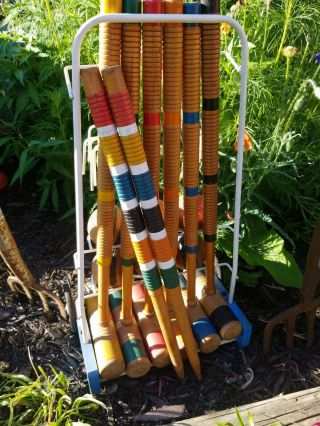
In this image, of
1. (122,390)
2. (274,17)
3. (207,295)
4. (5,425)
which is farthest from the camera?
(274,17)

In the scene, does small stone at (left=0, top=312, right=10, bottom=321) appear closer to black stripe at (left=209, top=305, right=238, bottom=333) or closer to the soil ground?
the soil ground

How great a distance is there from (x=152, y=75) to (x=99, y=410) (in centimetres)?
110

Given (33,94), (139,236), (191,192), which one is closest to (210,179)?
(191,192)

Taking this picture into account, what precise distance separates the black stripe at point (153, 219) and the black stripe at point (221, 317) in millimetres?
495

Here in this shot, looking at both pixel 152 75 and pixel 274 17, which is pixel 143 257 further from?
pixel 274 17

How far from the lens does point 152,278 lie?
56.2 inches

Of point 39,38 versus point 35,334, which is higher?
point 39,38

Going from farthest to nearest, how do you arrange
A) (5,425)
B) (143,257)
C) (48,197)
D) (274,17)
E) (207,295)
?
(48,197) → (274,17) → (207,295) → (5,425) → (143,257)

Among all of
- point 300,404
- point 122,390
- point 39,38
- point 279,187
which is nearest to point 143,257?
point 122,390

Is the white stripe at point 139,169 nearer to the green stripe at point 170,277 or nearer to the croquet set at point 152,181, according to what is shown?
the croquet set at point 152,181

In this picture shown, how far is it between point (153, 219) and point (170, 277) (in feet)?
0.71

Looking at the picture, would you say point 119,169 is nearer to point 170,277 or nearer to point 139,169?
point 139,169

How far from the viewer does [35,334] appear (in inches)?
71.7

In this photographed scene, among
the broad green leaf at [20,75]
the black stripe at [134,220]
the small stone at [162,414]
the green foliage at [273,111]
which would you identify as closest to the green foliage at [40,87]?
the broad green leaf at [20,75]
